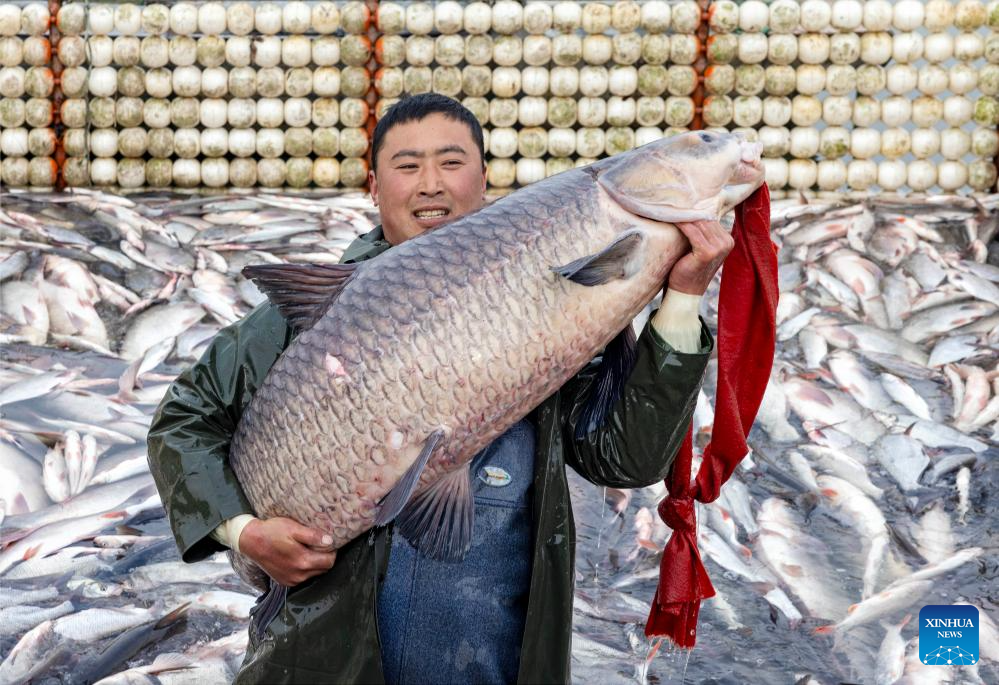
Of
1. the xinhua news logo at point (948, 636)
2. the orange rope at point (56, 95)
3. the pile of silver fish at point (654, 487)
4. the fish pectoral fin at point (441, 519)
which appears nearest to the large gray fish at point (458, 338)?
the fish pectoral fin at point (441, 519)

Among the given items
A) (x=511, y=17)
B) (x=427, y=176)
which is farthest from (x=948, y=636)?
(x=511, y=17)

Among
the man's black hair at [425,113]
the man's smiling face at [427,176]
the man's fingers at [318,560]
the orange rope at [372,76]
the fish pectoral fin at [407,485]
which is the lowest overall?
the man's fingers at [318,560]

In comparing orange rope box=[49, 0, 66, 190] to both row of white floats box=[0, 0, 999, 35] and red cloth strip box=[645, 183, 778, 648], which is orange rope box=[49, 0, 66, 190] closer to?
row of white floats box=[0, 0, 999, 35]

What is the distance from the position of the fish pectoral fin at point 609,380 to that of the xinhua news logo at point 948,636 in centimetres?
187

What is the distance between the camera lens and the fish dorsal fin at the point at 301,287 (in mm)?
1709

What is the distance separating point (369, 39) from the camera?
18.4ft

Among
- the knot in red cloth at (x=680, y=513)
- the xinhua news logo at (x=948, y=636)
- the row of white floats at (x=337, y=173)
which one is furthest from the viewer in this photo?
the row of white floats at (x=337, y=173)

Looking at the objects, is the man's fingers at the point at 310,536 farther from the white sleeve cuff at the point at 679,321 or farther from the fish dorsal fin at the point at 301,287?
the white sleeve cuff at the point at 679,321

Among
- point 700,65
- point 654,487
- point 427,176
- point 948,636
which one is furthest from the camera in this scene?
point 700,65

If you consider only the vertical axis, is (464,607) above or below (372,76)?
below

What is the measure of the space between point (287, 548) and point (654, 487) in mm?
2332

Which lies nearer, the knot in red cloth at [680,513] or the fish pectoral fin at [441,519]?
the fish pectoral fin at [441,519]

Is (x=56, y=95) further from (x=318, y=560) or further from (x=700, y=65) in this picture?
(x=318, y=560)

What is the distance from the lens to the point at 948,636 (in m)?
3.11
